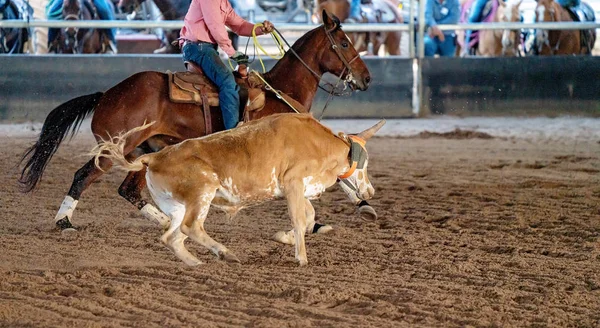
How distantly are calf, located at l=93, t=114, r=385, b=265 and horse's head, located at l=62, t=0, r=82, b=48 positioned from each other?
9693mm

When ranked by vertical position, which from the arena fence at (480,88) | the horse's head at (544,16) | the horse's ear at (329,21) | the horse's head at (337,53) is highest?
the horse's ear at (329,21)

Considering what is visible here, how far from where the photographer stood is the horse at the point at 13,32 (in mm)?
15083

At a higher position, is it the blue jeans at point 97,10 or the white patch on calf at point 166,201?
the white patch on calf at point 166,201

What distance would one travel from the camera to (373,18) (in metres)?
18.0

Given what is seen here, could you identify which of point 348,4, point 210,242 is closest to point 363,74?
point 210,242

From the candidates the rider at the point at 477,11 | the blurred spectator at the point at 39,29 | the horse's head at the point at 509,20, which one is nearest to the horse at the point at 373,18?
the rider at the point at 477,11

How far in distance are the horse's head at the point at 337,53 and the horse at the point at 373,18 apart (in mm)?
7488

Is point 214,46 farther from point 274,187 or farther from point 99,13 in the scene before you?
point 99,13

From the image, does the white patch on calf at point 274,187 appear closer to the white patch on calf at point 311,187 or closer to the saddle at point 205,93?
the white patch on calf at point 311,187

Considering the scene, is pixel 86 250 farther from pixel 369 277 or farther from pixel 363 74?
pixel 363 74

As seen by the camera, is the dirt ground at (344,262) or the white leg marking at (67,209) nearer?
the dirt ground at (344,262)

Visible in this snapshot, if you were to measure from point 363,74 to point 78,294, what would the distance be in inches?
174

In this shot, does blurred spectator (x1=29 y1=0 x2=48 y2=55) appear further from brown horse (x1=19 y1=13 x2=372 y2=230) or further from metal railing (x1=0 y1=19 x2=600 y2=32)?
brown horse (x1=19 y1=13 x2=372 y2=230)

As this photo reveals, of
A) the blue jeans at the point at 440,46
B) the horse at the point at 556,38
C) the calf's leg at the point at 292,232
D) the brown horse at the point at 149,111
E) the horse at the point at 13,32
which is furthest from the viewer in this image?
the blue jeans at the point at 440,46
